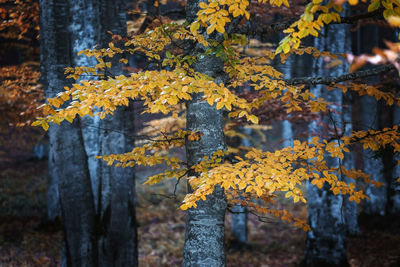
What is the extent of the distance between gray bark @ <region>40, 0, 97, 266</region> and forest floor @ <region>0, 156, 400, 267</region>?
5.18 feet

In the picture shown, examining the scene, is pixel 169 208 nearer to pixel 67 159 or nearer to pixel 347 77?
pixel 67 159

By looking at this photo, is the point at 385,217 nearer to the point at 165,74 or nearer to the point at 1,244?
the point at 165,74

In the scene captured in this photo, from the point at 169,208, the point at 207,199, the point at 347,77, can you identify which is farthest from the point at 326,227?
the point at 169,208

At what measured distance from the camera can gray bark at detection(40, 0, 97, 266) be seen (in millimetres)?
4730

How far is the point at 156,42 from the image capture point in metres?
3.39

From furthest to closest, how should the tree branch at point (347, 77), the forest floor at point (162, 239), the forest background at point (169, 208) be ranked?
1. the forest floor at point (162, 239)
2. the forest background at point (169, 208)
3. the tree branch at point (347, 77)

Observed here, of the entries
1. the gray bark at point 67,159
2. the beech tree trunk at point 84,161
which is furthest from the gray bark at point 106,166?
the gray bark at point 67,159

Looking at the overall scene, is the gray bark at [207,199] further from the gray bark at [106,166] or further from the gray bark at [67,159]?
the gray bark at [67,159]

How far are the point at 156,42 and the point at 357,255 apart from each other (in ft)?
25.1

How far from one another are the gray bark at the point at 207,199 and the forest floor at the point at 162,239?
2.59 m

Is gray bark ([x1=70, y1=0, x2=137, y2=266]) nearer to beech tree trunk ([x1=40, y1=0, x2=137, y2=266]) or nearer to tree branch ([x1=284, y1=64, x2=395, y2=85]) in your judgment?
beech tree trunk ([x1=40, y1=0, x2=137, y2=266])

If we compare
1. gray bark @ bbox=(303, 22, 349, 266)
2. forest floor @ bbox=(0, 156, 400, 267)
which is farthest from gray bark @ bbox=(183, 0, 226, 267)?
gray bark @ bbox=(303, 22, 349, 266)

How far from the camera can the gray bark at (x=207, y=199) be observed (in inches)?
129

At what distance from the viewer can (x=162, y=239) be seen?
943 cm
